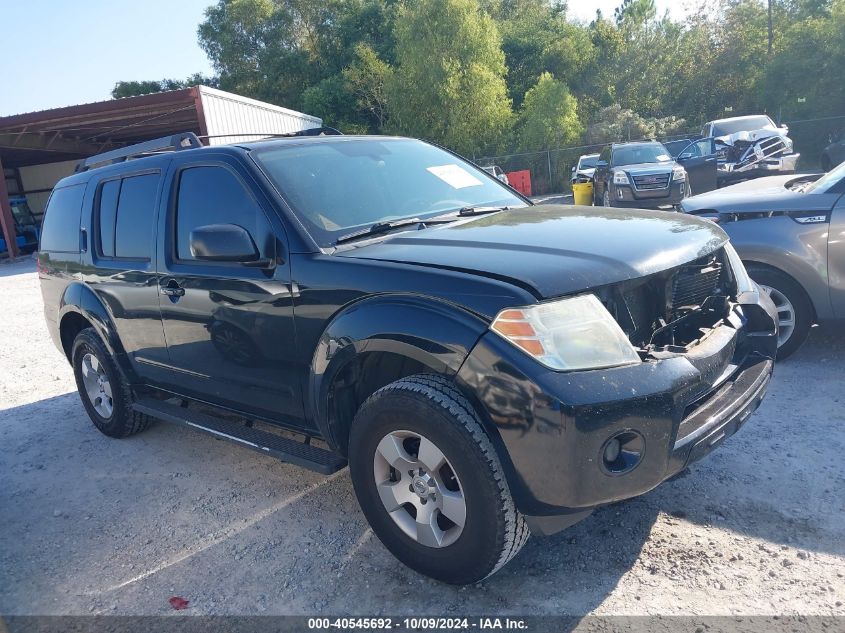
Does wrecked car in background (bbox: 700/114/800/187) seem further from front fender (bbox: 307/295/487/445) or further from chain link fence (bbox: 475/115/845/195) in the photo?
front fender (bbox: 307/295/487/445)

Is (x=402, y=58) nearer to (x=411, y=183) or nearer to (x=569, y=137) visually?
(x=569, y=137)

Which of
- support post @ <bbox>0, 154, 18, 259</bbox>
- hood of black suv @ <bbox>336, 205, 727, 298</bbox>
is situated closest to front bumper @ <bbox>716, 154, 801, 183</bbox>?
hood of black suv @ <bbox>336, 205, 727, 298</bbox>

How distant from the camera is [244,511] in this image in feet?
11.6

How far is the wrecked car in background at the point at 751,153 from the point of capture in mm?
14750

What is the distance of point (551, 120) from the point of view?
28.5 metres

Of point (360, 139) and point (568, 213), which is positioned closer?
point (568, 213)

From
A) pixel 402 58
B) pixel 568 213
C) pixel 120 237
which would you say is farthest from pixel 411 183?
pixel 402 58

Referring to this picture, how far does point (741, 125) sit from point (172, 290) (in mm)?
17489

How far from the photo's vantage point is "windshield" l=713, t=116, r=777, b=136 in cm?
1708

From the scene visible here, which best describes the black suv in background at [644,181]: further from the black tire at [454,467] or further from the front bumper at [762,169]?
the black tire at [454,467]

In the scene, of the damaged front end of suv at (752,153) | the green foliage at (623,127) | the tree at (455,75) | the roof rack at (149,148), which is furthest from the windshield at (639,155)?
the tree at (455,75)

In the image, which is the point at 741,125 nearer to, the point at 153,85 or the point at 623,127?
the point at 623,127

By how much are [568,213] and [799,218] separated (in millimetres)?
2319

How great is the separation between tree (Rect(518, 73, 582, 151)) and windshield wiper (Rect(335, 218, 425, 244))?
27.0 meters
